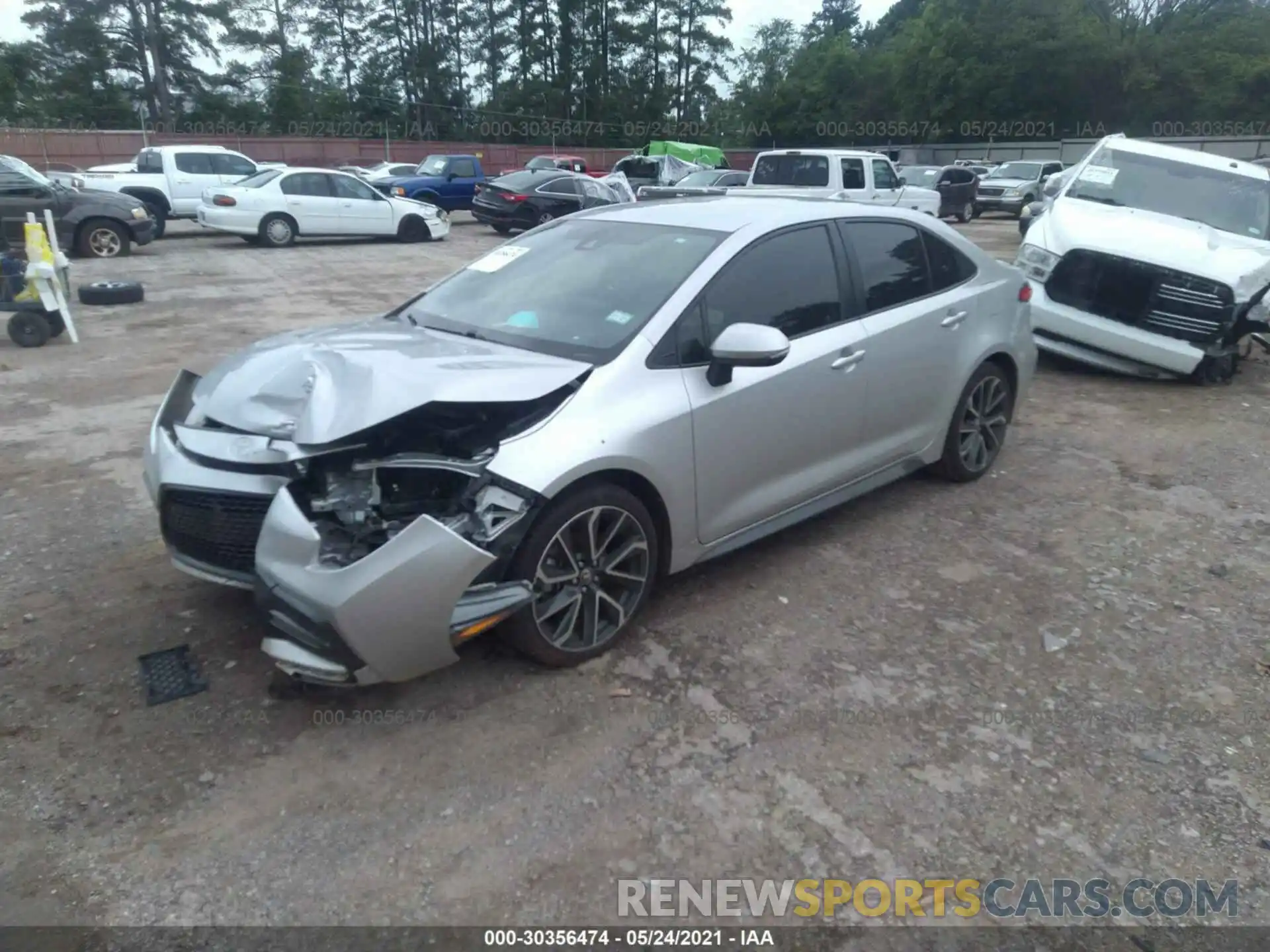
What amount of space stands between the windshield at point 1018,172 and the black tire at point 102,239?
75.6 feet

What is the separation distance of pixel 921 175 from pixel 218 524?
24.0m

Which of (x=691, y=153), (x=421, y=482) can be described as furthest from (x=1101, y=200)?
(x=691, y=153)

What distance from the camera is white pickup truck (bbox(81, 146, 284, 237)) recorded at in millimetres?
17594

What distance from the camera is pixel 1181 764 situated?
3080 mm

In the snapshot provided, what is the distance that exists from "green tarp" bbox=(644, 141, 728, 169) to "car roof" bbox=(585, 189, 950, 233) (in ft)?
88.0

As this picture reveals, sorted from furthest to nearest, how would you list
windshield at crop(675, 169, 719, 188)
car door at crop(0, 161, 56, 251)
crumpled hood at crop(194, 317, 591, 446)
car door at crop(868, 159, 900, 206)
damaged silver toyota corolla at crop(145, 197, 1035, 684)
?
windshield at crop(675, 169, 719, 188) < car door at crop(868, 159, 900, 206) < car door at crop(0, 161, 56, 251) < crumpled hood at crop(194, 317, 591, 446) < damaged silver toyota corolla at crop(145, 197, 1035, 684)

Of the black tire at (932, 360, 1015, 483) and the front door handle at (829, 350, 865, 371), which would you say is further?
the black tire at (932, 360, 1015, 483)

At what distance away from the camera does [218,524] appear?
3.24 metres

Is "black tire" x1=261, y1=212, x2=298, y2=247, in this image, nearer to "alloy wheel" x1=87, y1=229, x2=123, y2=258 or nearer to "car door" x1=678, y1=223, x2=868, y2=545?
"alloy wheel" x1=87, y1=229, x2=123, y2=258

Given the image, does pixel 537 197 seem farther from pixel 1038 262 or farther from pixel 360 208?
pixel 1038 262

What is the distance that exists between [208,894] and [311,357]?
1.90 metres

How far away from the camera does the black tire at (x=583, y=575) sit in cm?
321

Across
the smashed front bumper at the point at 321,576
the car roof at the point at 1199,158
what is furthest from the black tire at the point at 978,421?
the car roof at the point at 1199,158

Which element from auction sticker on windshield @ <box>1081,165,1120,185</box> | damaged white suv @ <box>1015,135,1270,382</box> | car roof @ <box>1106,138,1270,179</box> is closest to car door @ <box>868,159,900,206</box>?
car roof @ <box>1106,138,1270,179</box>
